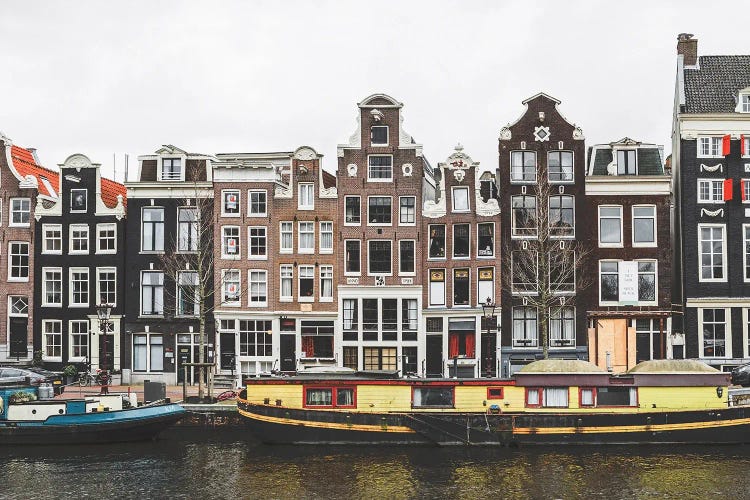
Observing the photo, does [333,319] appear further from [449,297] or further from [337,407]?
[337,407]

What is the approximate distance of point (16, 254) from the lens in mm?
54344

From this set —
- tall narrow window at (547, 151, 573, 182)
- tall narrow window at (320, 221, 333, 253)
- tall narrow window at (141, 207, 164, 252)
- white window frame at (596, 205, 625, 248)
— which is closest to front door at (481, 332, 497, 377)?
white window frame at (596, 205, 625, 248)

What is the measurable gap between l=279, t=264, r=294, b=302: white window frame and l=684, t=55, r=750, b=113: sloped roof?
23.7 metres

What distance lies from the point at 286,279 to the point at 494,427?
17764 mm

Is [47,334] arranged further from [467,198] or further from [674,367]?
[674,367]

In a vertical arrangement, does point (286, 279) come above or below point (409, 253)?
below

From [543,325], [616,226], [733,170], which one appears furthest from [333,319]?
[733,170]

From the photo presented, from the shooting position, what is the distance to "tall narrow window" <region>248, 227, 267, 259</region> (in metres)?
52.2

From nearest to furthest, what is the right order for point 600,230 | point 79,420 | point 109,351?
point 79,420 < point 600,230 < point 109,351

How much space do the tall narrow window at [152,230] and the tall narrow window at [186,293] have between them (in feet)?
6.63

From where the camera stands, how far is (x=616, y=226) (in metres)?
50.9

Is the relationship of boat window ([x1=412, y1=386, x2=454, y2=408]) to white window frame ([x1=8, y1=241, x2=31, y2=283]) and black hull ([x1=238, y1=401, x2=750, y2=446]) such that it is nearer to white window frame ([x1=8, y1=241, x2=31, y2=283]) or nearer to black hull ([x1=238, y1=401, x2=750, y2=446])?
black hull ([x1=238, y1=401, x2=750, y2=446])

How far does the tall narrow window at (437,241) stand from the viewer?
51.5 meters

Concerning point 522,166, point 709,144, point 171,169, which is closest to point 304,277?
point 171,169
